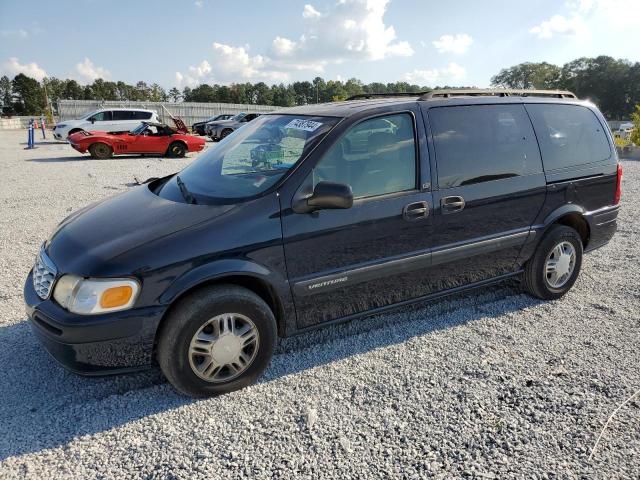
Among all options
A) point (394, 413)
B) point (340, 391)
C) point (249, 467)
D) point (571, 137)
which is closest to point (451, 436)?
point (394, 413)

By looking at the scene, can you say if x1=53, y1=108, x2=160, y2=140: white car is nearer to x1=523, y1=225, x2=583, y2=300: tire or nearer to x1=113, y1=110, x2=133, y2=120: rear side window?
x1=113, y1=110, x2=133, y2=120: rear side window

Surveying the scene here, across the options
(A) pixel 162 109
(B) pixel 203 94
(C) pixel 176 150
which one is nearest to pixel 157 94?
(B) pixel 203 94

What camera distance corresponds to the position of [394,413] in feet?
8.71

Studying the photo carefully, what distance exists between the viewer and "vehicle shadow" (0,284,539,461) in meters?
2.55

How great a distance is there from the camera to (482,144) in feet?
12.0

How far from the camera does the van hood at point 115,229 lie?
2.62 metres

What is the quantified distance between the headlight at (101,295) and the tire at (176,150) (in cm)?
1478

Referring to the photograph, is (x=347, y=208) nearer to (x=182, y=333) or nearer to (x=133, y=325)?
(x=182, y=333)

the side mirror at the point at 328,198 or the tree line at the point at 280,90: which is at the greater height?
the tree line at the point at 280,90

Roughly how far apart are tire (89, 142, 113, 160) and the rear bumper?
15.1 m

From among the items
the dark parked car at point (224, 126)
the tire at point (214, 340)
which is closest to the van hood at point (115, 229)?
the tire at point (214, 340)

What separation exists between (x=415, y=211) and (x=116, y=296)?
6.67ft

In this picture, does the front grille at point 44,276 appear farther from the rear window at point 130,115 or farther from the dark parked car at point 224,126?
the dark parked car at point 224,126

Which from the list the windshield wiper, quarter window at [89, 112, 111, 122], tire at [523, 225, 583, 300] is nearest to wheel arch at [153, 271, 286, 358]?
the windshield wiper
